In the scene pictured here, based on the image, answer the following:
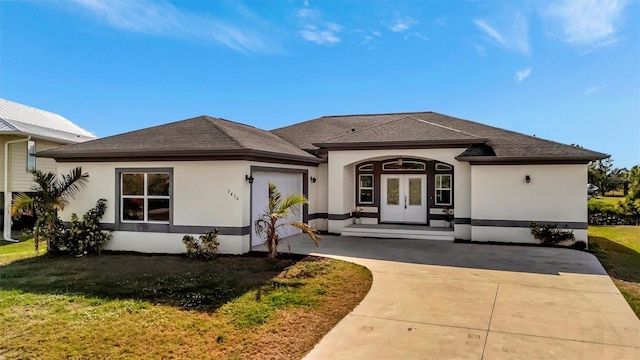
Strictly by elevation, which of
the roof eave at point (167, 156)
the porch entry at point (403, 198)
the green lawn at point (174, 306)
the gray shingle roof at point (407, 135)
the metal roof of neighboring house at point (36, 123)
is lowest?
the green lawn at point (174, 306)

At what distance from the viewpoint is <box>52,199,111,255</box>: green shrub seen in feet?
36.2

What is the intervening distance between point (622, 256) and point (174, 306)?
12.3 m

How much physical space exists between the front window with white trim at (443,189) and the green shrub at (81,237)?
477 inches

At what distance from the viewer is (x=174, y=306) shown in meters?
6.41

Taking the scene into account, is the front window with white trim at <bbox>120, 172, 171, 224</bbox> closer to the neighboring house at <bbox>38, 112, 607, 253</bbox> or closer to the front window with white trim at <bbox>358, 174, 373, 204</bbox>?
the neighboring house at <bbox>38, 112, 607, 253</bbox>

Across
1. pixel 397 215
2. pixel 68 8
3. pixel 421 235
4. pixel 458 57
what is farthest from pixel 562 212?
pixel 68 8

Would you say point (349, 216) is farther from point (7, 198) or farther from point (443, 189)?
point (7, 198)

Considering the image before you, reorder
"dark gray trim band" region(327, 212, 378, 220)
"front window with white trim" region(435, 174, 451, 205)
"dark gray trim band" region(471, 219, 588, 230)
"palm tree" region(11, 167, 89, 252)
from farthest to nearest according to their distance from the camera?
"front window with white trim" region(435, 174, 451, 205)
"dark gray trim band" region(327, 212, 378, 220)
"dark gray trim band" region(471, 219, 588, 230)
"palm tree" region(11, 167, 89, 252)

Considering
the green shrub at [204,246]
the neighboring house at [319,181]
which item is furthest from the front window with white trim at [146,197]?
the green shrub at [204,246]

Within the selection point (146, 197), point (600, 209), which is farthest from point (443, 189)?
point (600, 209)

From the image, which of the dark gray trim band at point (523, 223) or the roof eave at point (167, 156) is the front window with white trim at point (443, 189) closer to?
the dark gray trim band at point (523, 223)

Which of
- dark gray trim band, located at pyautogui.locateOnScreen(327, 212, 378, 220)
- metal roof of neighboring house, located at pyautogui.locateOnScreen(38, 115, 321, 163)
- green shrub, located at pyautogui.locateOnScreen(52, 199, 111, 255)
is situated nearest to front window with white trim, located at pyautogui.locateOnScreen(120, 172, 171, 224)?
metal roof of neighboring house, located at pyautogui.locateOnScreen(38, 115, 321, 163)

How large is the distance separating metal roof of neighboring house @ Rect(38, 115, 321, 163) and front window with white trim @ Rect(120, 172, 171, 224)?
614 mm

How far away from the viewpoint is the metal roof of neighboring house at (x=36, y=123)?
1715 centimetres
